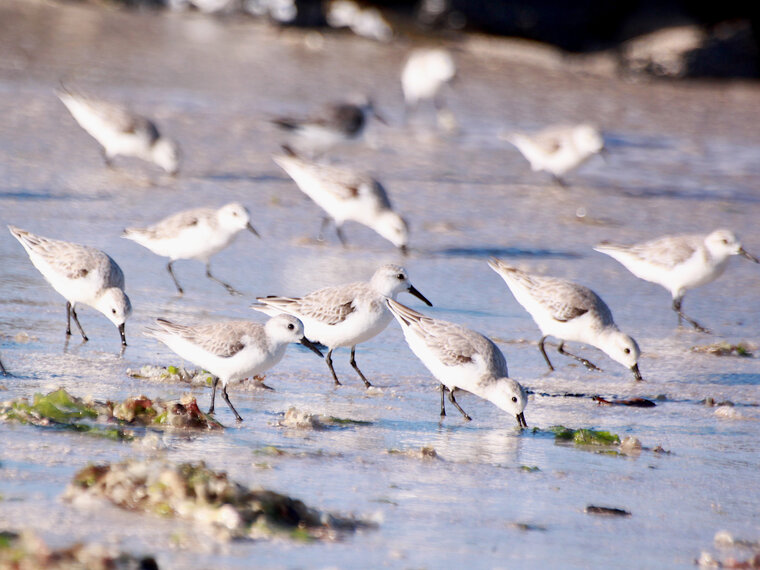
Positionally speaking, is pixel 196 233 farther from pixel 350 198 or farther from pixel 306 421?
pixel 306 421

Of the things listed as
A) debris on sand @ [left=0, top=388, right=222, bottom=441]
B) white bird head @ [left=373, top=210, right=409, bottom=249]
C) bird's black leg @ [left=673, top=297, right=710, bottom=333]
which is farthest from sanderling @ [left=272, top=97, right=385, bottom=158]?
debris on sand @ [left=0, top=388, right=222, bottom=441]

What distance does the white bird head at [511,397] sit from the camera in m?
5.75

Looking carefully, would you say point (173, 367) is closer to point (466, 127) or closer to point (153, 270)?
point (153, 270)

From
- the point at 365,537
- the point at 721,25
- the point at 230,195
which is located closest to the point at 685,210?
the point at 230,195

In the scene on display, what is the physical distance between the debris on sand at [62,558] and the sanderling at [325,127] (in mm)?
10341

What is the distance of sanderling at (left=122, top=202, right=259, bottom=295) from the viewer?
8.39 metres

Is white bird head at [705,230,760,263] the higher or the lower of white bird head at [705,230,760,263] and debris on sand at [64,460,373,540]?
the higher

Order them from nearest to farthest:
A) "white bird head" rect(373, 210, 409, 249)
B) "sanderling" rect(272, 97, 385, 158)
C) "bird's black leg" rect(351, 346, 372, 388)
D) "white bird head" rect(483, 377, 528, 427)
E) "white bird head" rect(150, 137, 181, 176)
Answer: "white bird head" rect(483, 377, 528, 427), "bird's black leg" rect(351, 346, 372, 388), "white bird head" rect(373, 210, 409, 249), "white bird head" rect(150, 137, 181, 176), "sanderling" rect(272, 97, 385, 158)

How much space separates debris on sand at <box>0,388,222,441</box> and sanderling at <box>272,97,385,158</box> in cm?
848

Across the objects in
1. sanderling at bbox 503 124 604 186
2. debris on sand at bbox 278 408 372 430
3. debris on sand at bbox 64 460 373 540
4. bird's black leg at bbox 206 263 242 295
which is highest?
sanderling at bbox 503 124 604 186

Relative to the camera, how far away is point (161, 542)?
3518 mm

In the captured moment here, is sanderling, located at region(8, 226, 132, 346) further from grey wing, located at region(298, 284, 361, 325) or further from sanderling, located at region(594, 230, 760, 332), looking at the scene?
sanderling, located at region(594, 230, 760, 332)

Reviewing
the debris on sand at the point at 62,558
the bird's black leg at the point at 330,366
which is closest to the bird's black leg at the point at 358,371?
the bird's black leg at the point at 330,366

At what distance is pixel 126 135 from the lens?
11.8 m
